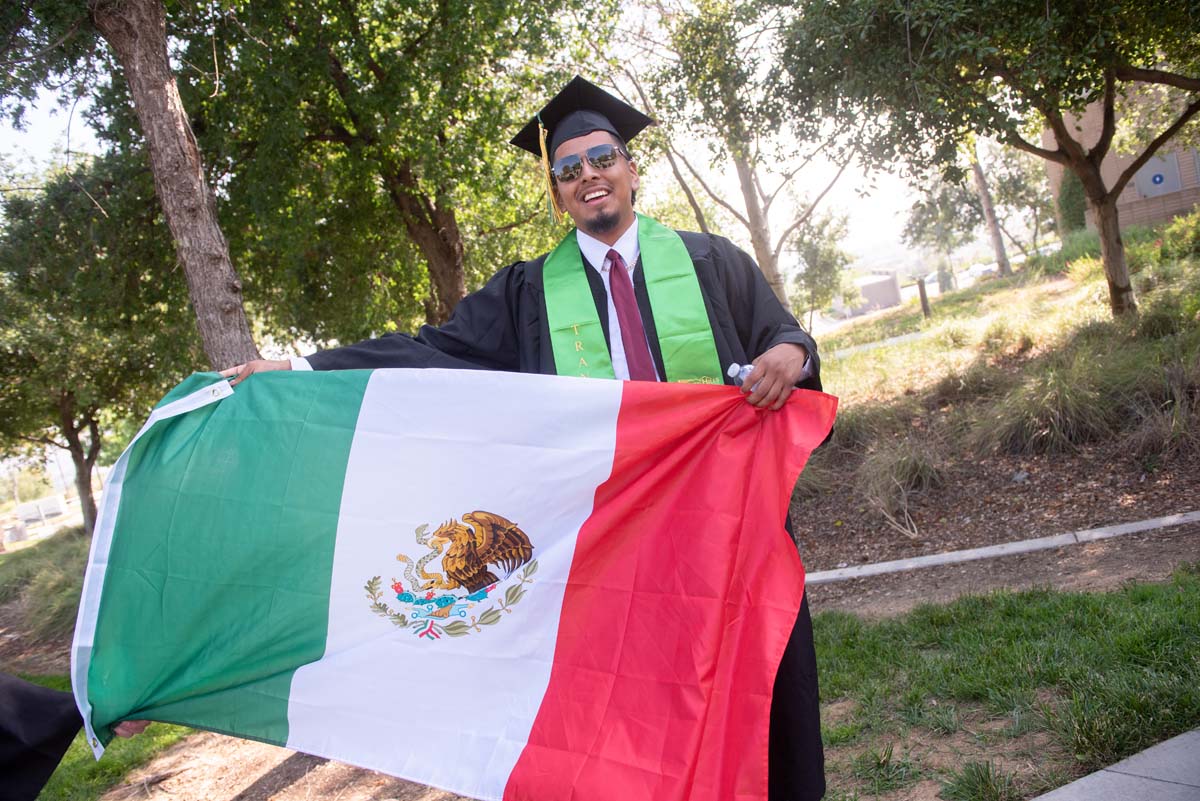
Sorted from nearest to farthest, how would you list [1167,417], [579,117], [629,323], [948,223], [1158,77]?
[629,323] → [579,117] → [1167,417] → [1158,77] → [948,223]

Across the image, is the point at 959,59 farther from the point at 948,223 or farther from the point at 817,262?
the point at 948,223

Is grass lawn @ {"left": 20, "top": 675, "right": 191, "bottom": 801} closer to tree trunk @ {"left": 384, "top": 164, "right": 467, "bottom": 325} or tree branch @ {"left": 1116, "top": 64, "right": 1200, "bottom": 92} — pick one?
tree trunk @ {"left": 384, "top": 164, "right": 467, "bottom": 325}

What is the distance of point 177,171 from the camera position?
5.10 m

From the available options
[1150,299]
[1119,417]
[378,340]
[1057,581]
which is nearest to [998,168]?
[1150,299]

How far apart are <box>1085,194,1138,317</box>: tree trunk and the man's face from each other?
8222 mm

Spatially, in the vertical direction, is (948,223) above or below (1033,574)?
above

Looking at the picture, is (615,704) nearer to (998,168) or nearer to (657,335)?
(657,335)

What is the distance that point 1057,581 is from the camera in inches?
201

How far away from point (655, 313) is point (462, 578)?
3.65ft

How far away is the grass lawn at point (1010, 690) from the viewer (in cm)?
300

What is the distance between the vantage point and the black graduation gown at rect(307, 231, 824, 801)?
2754 mm

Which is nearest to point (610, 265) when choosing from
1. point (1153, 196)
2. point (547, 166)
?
point (547, 166)

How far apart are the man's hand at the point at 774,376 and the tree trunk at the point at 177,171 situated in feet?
12.2

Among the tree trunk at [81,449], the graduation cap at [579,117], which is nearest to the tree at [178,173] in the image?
the graduation cap at [579,117]
